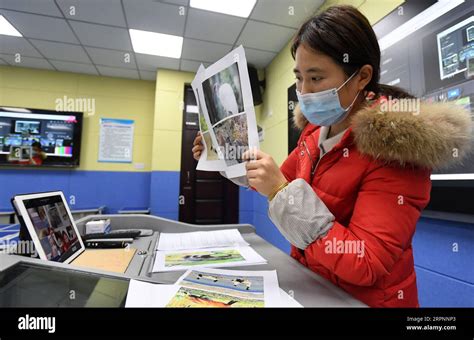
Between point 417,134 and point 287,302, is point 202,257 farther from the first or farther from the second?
point 417,134

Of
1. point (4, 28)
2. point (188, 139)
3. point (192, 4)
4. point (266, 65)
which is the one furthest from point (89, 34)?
point (266, 65)

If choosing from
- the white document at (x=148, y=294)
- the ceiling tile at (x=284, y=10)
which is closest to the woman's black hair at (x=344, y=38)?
the white document at (x=148, y=294)

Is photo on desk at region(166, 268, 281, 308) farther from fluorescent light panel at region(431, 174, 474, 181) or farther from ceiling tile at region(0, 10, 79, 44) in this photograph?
ceiling tile at region(0, 10, 79, 44)

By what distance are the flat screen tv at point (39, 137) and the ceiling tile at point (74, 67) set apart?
0.62 m

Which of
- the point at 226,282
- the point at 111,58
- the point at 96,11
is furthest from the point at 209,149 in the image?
the point at 111,58

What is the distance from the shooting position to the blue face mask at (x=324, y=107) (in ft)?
2.33

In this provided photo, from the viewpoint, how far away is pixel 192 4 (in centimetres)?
225

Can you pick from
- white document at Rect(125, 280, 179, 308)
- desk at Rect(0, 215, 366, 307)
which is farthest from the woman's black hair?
white document at Rect(125, 280, 179, 308)

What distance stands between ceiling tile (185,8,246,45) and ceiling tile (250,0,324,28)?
0.70 ft

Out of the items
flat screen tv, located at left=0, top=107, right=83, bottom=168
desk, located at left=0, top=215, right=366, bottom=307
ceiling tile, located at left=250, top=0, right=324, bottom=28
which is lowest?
desk, located at left=0, top=215, right=366, bottom=307

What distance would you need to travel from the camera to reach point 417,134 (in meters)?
0.55

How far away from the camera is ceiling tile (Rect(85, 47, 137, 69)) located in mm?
3068

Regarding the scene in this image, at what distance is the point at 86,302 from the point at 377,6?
2.12 m

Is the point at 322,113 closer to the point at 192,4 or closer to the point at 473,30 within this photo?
the point at 473,30
